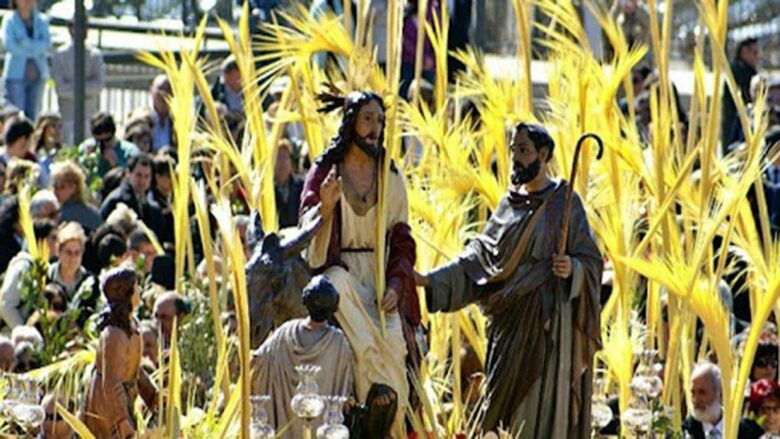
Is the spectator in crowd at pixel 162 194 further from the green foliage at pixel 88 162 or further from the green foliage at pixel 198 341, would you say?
the green foliage at pixel 198 341

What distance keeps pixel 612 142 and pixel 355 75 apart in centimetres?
180

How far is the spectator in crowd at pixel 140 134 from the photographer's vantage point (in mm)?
21453

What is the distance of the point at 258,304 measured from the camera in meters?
14.2

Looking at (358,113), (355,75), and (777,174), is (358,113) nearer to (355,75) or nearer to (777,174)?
(355,75)

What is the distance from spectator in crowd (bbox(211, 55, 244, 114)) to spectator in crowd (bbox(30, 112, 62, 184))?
119cm

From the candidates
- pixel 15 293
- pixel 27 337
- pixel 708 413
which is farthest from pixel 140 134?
pixel 708 413

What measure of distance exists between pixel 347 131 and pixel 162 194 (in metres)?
6.34

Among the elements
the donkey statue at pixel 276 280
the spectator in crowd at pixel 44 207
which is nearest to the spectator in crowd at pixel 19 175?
the spectator in crowd at pixel 44 207

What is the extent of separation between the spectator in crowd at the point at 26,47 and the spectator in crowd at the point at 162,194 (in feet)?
9.01

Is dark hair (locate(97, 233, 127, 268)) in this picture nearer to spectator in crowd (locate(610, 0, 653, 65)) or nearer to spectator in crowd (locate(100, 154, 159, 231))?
spectator in crowd (locate(100, 154, 159, 231))

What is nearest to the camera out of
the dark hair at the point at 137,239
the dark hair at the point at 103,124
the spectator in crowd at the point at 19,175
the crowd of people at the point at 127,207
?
the crowd of people at the point at 127,207

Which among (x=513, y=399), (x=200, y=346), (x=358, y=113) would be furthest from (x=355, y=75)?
(x=200, y=346)

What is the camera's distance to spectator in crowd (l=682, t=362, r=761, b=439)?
1563 cm

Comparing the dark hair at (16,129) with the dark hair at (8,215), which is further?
the dark hair at (16,129)
